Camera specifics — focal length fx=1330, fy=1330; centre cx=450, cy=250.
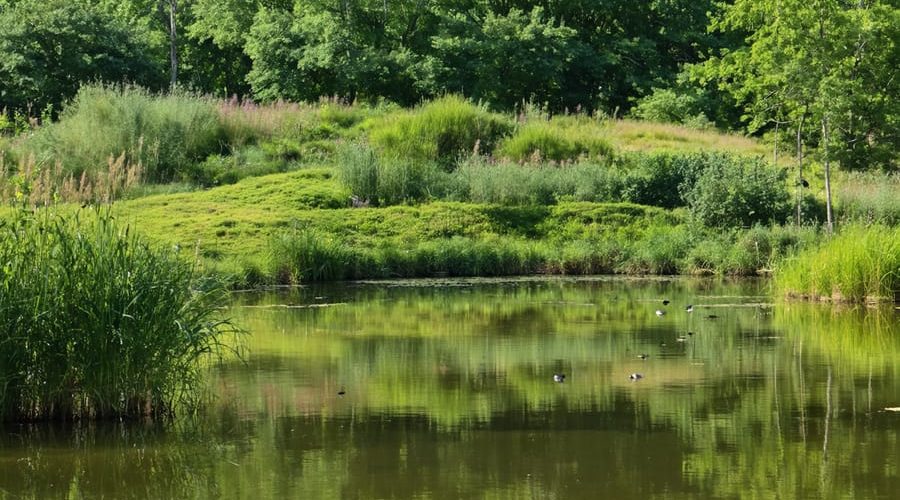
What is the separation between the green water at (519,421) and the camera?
886cm

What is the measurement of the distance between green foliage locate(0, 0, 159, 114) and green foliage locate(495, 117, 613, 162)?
14.4m

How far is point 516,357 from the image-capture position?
48.0 ft

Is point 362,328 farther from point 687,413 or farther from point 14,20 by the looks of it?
point 14,20

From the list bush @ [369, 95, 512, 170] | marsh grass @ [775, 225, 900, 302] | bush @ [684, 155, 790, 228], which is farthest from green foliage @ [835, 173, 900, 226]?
bush @ [369, 95, 512, 170]

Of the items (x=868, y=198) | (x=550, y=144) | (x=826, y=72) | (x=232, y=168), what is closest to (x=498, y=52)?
(x=550, y=144)

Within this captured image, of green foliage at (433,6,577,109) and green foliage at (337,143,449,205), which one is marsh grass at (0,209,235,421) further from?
green foliage at (433,6,577,109)

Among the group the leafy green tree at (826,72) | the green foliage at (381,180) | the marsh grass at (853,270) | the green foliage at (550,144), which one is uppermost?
the leafy green tree at (826,72)

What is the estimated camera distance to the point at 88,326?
10547mm

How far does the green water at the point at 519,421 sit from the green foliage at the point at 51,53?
85.0 feet

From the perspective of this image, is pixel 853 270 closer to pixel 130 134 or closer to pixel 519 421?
pixel 519 421

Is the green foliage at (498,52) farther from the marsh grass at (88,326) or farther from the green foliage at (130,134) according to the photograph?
the marsh grass at (88,326)

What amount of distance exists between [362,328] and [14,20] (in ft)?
92.2

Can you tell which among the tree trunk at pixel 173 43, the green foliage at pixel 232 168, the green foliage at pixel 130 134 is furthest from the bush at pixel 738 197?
the tree trunk at pixel 173 43

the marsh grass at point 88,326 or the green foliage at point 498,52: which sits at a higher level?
the green foliage at point 498,52
